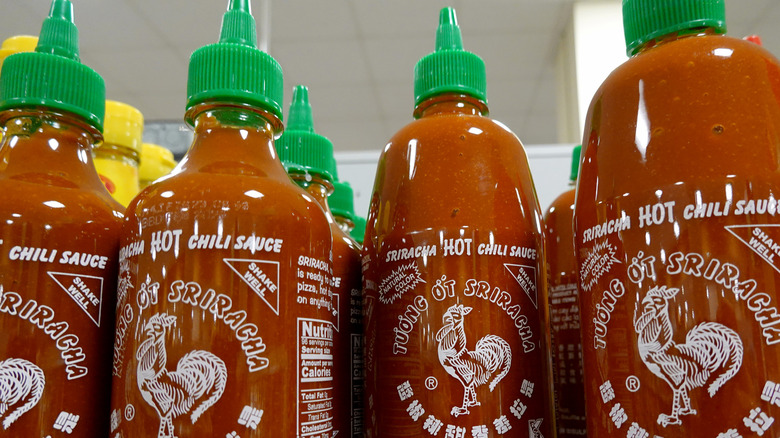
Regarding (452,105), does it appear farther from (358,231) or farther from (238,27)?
(358,231)

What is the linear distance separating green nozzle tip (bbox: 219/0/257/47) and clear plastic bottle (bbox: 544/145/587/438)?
34 cm

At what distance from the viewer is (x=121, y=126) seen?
0.76 meters

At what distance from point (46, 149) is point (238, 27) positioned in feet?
0.63

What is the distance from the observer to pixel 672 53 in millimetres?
461

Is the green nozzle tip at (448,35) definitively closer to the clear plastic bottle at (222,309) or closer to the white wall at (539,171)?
the clear plastic bottle at (222,309)

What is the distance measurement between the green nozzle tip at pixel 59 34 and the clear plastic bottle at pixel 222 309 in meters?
0.16

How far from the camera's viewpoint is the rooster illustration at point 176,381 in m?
0.44

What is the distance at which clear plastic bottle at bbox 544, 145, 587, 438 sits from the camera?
63cm

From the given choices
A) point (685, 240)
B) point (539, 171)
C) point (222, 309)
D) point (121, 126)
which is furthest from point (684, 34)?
point (539, 171)

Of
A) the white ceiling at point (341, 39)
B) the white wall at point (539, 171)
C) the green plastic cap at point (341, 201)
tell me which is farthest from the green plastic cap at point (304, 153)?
the white ceiling at point (341, 39)

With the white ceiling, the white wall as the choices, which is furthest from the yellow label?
the white ceiling

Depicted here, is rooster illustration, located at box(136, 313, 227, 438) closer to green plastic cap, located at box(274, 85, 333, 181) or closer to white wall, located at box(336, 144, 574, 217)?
green plastic cap, located at box(274, 85, 333, 181)

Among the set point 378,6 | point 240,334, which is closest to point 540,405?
point 240,334

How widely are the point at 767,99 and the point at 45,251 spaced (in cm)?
53
